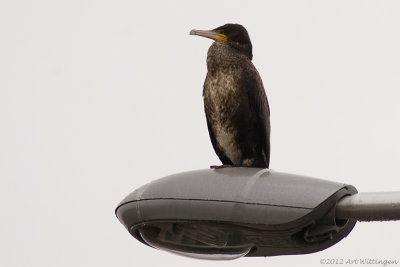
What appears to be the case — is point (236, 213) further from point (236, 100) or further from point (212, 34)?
point (212, 34)

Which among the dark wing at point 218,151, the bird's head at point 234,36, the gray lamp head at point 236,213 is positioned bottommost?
the dark wing at point 218,151

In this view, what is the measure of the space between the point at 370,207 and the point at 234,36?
391 cm

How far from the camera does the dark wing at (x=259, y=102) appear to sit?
22.0ft

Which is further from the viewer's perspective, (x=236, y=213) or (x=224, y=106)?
(x=224, y=106)

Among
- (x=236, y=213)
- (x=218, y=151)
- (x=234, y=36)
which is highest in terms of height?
(x=234, y=36)

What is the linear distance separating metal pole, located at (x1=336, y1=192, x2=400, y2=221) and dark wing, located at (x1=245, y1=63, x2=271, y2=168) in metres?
3.45

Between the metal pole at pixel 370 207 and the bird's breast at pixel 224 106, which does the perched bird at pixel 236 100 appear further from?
the metal pole at pixel 370 207

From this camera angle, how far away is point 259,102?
265 inches

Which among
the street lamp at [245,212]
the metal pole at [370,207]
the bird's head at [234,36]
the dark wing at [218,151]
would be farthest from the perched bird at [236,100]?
the metal pole at [370,207]

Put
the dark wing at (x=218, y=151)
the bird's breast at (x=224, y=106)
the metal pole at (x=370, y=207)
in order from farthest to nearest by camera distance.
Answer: the dark wing at (x=218, y=151), the bird's breast at (x=224, y=106), the metal pole at (x=370, y=207)

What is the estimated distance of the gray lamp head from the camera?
10.8ft

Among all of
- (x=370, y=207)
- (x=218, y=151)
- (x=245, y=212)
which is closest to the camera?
(x=370, y=207)

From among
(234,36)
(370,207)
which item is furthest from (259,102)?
(370,207)

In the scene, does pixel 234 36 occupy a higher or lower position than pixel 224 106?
higher
